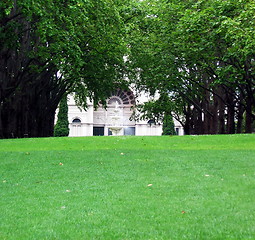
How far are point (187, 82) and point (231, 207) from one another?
22.8m

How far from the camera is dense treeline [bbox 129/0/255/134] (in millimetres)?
18219

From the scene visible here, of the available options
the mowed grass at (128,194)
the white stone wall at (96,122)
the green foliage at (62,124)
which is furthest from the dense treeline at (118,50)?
the white stone wall at (96,122)

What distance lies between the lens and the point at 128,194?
717 centimetres

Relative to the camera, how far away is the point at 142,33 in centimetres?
2677

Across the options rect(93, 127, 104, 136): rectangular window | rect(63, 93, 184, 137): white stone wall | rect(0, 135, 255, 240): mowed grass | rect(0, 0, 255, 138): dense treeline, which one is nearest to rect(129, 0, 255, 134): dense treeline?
rect(0, 0, 255, 138): dense treeline

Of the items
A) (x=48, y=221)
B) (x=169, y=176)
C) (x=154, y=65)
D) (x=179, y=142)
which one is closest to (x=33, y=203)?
(x=48, y=221)

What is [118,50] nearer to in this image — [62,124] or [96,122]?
[62,124]

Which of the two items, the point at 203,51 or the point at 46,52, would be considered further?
the point at 203,51

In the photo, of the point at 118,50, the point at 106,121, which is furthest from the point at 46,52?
the point at 106,121

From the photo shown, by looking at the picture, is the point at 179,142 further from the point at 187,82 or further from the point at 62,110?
the point at 62,110

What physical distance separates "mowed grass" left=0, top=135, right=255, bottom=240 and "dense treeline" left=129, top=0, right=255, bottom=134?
7606mm

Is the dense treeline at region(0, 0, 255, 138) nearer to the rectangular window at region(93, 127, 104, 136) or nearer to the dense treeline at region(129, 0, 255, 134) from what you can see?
the dense treeline at region(129, 0, 255, 134)

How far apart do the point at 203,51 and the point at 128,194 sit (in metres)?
16.0

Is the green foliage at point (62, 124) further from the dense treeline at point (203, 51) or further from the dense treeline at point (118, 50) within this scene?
the dense treeline at point (203, 51)
